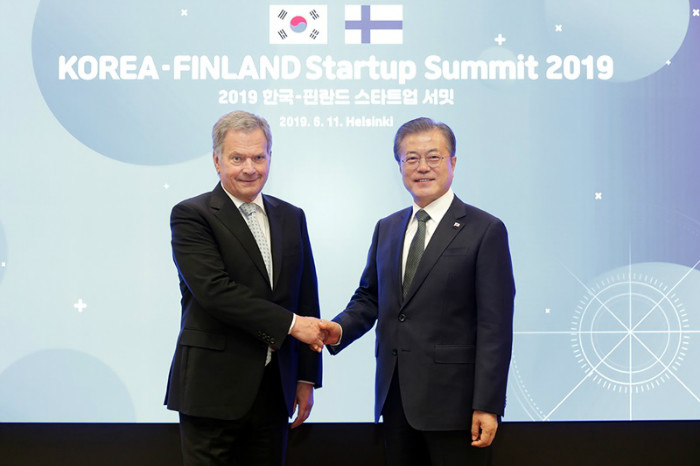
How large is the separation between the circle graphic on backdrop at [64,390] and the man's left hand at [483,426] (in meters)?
1.75

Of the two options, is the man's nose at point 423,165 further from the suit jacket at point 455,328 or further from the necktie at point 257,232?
the necktie at point 257,232

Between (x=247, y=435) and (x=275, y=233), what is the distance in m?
0.68

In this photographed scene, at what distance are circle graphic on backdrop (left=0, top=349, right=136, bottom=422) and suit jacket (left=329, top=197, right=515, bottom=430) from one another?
1506mm

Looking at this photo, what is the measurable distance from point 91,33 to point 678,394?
3.28 meters

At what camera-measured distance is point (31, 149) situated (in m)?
2.94

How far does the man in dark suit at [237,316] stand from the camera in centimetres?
194

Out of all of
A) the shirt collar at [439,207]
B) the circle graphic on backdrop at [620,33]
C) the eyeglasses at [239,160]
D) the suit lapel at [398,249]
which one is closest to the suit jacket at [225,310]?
the eyeglasses at [239,160]

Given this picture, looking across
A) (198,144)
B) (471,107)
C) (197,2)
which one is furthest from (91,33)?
(471,107)

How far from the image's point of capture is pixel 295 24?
2.94 m

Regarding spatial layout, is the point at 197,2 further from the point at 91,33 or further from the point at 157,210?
the point at 157,210

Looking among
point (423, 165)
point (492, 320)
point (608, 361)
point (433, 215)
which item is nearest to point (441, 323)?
point (492, 320)

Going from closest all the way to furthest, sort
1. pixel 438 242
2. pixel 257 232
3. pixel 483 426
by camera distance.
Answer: pixel 483 426 → pixel 438 242 → pixel 257 232

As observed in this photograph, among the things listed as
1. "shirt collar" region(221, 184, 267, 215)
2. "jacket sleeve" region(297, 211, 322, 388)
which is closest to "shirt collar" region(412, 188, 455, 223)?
"jacket sleeve" region(297, 211, 322, 388)

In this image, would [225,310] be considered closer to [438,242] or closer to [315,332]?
[315,332]
